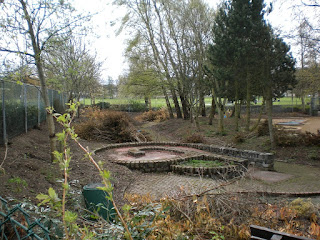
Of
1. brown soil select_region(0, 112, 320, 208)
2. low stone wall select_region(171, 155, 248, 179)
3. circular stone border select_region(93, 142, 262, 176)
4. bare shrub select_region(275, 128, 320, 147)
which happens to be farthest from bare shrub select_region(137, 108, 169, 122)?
low stone wall select_region(171, 155, 248, 179)

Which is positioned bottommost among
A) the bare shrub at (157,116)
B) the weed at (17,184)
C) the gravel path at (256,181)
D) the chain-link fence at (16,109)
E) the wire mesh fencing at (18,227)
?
the gravel path at (256,181)

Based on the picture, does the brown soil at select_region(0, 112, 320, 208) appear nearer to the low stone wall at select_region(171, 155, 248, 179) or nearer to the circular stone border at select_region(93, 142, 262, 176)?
the circular stone border at select_region(93, 142, 262, 176)

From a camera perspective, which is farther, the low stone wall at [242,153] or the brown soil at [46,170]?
the low stone wall at [242,153]

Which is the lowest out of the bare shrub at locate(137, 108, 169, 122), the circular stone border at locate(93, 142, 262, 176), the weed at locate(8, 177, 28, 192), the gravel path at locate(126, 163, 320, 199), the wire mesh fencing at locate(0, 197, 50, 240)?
the gravel path at locate(126, 163, 320, 199)

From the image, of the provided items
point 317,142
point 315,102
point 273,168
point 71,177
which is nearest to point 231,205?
point 71,177

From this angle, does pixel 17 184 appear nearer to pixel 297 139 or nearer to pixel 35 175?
pixel 35 175

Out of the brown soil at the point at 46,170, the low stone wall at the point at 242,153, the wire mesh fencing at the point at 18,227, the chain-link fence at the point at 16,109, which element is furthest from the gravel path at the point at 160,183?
the wire mesh fencing at the point at 18,227

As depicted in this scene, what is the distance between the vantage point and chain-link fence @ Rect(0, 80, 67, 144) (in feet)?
24.0

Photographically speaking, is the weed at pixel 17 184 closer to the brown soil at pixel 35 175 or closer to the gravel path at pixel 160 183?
the brown soil at pixel 35 175

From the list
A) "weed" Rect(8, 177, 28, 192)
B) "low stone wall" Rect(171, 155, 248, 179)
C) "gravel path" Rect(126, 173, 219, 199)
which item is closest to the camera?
"weed" Rect(8, 177, 28, 192)

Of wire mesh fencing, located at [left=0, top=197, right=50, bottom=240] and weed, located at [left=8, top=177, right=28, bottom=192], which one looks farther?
weed, located at [left=8, top=177, right=28, bottom=192]

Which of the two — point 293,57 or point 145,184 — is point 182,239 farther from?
point 293,57

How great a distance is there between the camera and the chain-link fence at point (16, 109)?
7320mm

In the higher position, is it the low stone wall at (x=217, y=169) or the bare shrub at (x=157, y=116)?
the bare shrub at (x=157, y=116)
